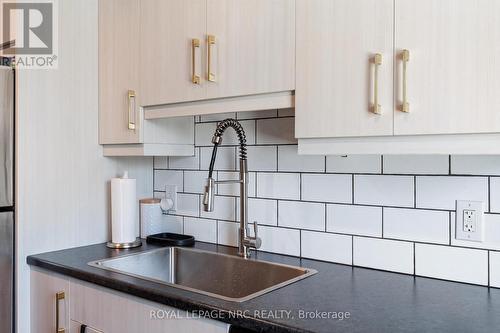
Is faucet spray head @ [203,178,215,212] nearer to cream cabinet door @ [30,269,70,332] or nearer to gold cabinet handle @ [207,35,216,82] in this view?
gold cabinet handle @ [207,35,216,82]

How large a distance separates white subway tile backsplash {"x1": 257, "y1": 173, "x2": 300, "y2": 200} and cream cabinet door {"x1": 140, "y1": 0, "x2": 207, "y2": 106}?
1.42ft

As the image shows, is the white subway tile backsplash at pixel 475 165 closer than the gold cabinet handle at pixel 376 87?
No

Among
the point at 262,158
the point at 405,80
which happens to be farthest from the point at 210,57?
the point at 405,80

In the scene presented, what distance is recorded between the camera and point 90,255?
5.68 ft

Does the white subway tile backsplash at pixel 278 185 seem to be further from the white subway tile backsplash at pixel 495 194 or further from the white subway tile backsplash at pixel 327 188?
the white subway tile backsplash at pixel 495 194

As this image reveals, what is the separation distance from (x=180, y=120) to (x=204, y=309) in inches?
40.1

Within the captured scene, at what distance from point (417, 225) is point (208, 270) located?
82 cm

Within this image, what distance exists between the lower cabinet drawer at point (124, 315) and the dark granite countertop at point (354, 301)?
4 centimetres

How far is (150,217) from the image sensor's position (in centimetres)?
204

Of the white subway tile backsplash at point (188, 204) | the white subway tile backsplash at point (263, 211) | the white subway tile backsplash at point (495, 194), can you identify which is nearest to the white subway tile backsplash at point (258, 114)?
the white subway tile backsplash at point (263, 211)

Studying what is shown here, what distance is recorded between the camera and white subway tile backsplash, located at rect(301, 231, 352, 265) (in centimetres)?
156

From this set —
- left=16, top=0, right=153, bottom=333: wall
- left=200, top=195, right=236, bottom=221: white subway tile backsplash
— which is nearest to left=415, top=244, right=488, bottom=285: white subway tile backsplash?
left=200, top=195, right=236, bottom=221: white subway tile backsplash

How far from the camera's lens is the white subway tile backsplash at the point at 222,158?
188 cm

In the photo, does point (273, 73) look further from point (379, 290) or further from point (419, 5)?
point (379, 290)
